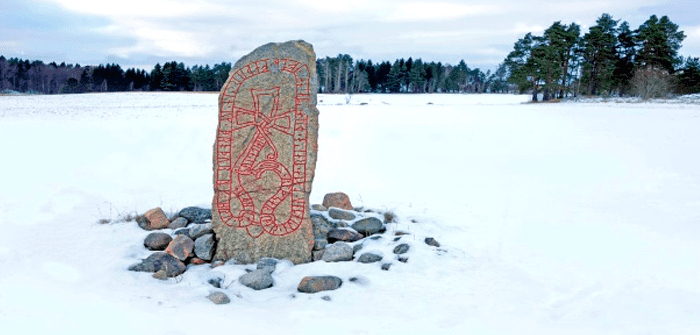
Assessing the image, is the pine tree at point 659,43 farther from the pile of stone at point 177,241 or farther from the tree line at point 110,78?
the tree line at point 110,78

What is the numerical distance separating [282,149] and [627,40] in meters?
49.9

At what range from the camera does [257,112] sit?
6.79 metres

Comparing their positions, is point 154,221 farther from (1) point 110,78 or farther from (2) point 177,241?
(1) point 110,78

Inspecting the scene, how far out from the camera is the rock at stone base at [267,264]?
20.7 ft

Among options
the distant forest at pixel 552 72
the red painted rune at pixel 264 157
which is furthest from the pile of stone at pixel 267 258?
the distant forest at pixel 552 72

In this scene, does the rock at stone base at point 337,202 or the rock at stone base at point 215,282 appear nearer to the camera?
the rock at stone base at point 215,282

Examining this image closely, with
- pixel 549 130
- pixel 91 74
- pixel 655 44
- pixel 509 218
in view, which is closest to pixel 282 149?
pixel 509 218

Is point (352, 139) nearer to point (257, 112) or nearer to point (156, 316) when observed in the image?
point (257, 112)

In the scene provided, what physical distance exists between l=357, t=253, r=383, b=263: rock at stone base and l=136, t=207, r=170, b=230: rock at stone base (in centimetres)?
317

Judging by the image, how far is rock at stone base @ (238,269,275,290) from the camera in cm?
579

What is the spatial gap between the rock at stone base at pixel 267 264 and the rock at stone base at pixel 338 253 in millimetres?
660

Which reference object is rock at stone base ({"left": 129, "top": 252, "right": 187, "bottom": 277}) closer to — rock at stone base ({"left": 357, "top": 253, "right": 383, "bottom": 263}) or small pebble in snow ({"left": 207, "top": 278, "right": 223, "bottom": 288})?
small pebble in snow ({"left": 207, "top": 278, "right": 223, "bottom": 288})

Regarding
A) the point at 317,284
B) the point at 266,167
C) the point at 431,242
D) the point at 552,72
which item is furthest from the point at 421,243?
the point at 552,72

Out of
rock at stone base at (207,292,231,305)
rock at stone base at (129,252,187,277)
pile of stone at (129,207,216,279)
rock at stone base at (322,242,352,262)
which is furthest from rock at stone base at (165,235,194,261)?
rock at stone base at (322,242,352,262)
